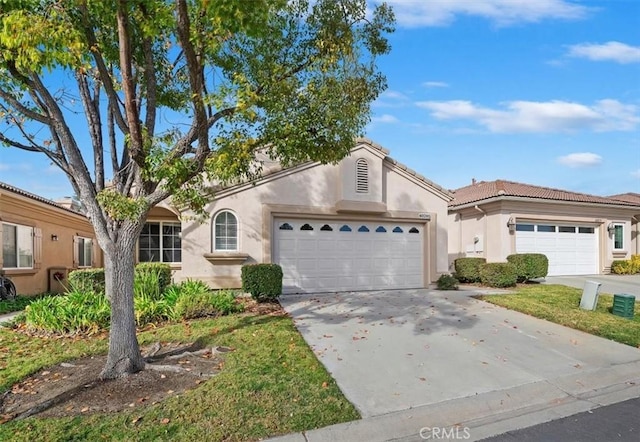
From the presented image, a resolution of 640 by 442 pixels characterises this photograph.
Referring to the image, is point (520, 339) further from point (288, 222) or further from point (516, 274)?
point (516, 274)

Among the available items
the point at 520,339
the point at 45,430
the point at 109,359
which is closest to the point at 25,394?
the point at 109,359

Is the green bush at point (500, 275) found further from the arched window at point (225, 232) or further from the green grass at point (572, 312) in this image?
the arched window at point (225, 232)

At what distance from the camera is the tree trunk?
16.2 feet

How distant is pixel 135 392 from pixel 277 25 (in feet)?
18.5

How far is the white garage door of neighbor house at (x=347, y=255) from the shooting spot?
11.4 m

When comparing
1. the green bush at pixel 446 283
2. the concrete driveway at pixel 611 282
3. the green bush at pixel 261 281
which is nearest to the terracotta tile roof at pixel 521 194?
the concrete driveway at pixel 611 282

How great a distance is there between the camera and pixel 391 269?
1260cm

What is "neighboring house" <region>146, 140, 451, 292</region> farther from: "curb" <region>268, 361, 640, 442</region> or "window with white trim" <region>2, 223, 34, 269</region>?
"curb" <region>268, 361, 640, 442</region>

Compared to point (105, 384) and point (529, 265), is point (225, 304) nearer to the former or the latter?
point (105, 384)

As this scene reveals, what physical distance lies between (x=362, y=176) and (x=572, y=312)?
21.3 ft

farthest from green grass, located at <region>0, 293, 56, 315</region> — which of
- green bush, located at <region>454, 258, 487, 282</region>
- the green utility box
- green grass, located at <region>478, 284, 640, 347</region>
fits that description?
the green utility box

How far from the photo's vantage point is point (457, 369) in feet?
18.0

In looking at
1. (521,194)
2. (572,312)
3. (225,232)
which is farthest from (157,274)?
(521,194)

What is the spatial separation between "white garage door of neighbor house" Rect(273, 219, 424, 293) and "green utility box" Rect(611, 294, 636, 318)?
5.32m
